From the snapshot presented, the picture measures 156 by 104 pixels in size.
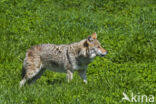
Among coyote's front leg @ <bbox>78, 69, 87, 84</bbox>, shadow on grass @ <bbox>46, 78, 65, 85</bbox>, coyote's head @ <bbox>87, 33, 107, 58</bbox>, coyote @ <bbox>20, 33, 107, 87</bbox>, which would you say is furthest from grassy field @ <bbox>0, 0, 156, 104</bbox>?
coyote's head @ <bbox>87, 33, 107, 58</bbox>

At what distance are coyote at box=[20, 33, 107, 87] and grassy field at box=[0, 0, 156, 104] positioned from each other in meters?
0.31

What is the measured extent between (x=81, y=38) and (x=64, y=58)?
3.17 metres

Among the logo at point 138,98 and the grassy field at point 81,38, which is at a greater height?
the grassy field at point 81,38

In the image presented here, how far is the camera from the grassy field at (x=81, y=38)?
7582 millimetres

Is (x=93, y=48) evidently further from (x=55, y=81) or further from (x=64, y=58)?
(x=55, y=81)

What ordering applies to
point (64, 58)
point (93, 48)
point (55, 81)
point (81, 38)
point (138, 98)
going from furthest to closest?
point (81, 38)
point (55, 81)
point (64, 58)
point (93, 48)
point (138, 98)

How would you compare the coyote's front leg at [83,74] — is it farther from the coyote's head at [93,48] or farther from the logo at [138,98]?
the logo at [138,98]

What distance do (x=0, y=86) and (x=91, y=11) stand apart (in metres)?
7.44

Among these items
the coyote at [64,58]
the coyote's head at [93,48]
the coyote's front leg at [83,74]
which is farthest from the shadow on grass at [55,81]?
the coyote's head at [93,48]

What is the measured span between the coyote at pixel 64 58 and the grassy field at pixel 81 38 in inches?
12.0

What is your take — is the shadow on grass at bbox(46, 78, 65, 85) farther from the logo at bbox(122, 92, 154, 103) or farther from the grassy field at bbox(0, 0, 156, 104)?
the logo at bbox(122, 92, 154, 103)

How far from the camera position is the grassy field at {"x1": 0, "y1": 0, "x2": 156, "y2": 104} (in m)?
7.58

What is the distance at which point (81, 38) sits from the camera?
40.1ft

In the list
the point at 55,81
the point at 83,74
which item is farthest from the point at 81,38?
the point at 83,74
